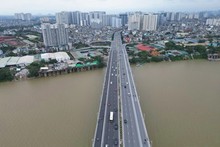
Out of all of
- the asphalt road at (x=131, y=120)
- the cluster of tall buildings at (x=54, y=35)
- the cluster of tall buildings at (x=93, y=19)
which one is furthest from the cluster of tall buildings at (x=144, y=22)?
the asphalt road at (x=131, y=120)

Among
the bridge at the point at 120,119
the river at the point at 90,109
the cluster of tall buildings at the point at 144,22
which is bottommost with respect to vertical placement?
the river at the point at 90,109

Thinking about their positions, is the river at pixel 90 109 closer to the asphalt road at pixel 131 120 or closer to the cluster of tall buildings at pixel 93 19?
the asphalt road at pixel 131 120

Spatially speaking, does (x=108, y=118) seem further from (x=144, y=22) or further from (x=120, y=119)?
(x=144, y=22)

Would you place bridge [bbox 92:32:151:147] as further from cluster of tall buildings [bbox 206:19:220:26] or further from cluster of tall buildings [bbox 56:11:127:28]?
cluster of tall buildings [bbox 206:19:220:26]

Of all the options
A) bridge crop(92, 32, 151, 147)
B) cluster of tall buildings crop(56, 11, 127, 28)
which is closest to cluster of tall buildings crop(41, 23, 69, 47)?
bridge crop(92, 32, 151, 147)

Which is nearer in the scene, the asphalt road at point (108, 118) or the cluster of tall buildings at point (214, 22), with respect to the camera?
the asphalt road at point (108, 118)
